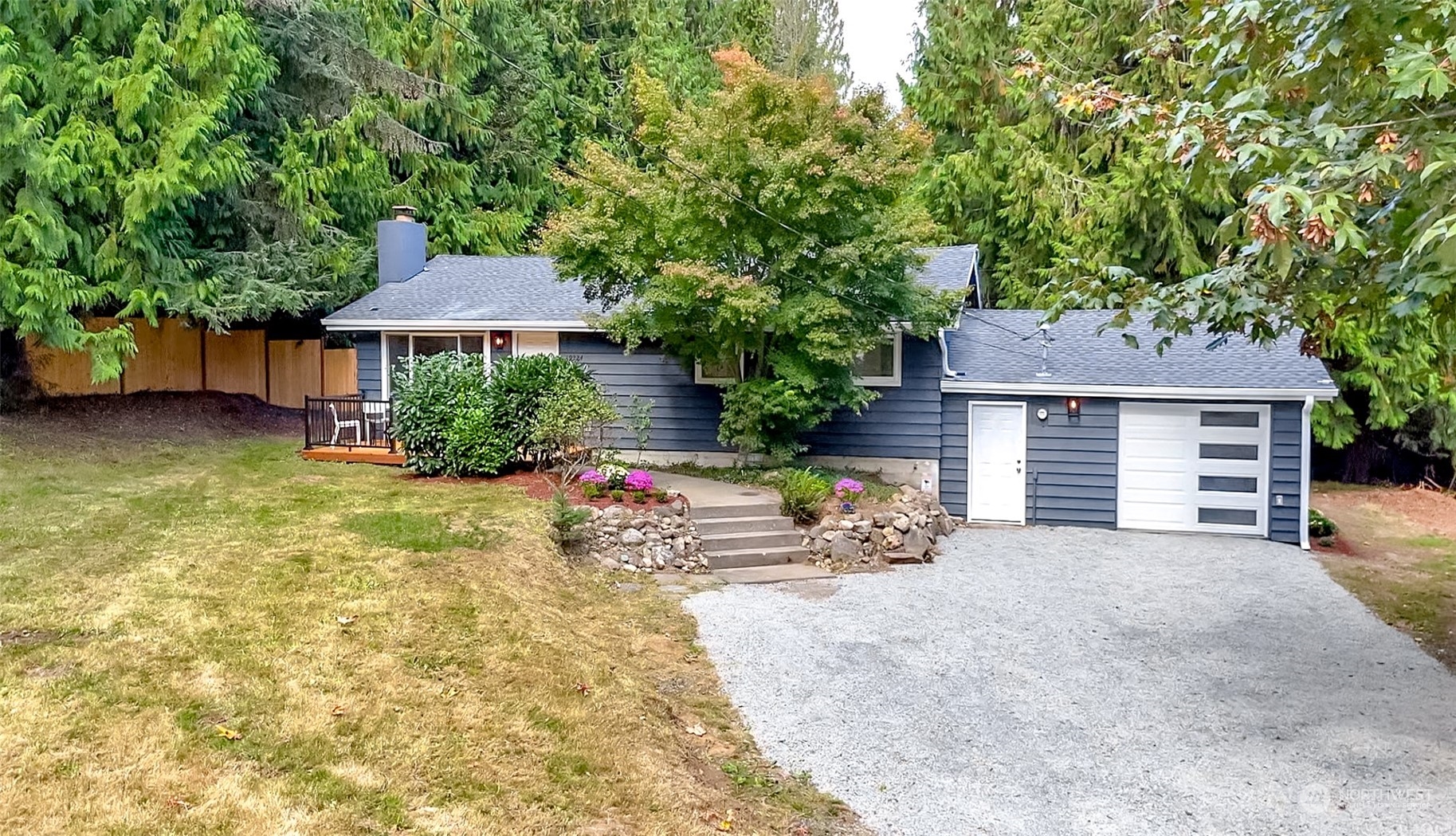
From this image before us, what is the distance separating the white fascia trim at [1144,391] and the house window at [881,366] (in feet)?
2.36

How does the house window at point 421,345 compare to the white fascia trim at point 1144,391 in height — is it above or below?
above

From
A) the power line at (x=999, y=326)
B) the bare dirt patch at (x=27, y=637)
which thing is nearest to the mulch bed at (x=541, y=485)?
the bare dirt patch at (x=27, y=637)

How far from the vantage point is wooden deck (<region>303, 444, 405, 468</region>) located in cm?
1280

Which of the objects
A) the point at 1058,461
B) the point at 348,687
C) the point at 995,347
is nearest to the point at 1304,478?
the point at 1058,461

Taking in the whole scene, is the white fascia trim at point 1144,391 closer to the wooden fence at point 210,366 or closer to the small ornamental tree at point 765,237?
the small ornamental tree at point 765,237

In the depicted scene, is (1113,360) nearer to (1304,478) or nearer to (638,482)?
(1304,478)

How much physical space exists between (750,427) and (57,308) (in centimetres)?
1017

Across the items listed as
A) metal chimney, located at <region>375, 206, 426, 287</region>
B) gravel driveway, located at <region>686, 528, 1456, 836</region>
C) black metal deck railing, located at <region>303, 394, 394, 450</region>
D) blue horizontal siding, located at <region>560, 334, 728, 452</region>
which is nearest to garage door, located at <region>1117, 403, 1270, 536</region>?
gravel driveway, located at <region>686, 528, 1456, 836</region>

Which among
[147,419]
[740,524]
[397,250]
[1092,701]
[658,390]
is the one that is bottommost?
[1092,701]

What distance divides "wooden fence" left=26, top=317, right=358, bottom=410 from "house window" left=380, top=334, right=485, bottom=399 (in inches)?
167

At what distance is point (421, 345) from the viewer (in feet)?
46.7

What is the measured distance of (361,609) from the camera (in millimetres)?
6648

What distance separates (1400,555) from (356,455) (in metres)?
14.3

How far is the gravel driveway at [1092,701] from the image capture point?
480cm
